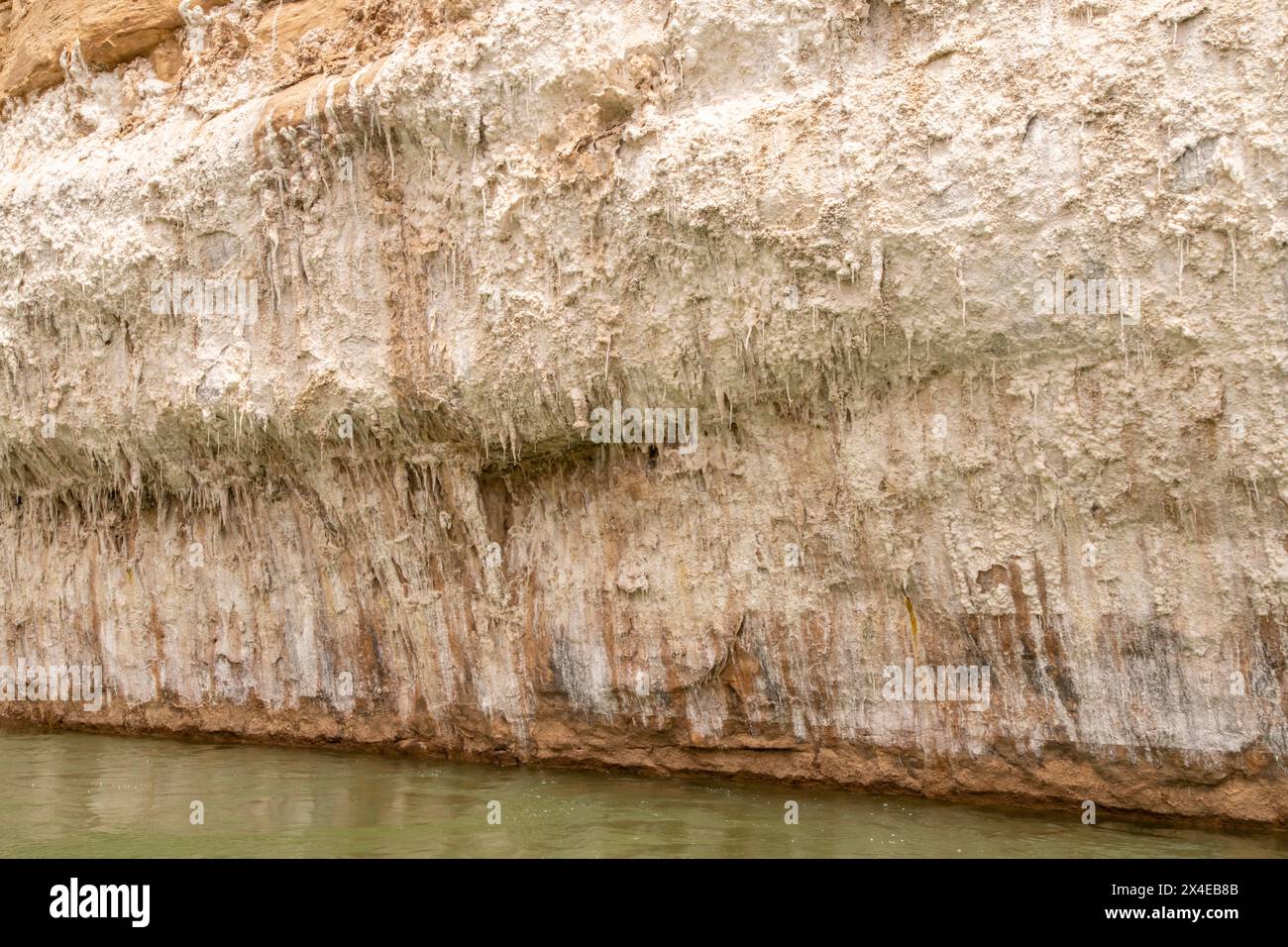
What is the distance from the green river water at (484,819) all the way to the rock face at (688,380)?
0.86ft

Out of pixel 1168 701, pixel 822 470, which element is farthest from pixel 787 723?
pixel 1168 701

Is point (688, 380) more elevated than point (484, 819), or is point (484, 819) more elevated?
point (688, 380)

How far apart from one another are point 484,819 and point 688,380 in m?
2.60

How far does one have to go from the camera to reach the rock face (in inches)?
225

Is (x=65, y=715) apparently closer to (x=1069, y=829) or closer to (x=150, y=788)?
(x=150, y=788)

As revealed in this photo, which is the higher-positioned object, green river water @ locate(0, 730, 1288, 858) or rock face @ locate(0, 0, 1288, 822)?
rock face @ locate(0, 0, 1288, 822)

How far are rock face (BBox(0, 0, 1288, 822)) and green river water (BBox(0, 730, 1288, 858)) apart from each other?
0.86 feet

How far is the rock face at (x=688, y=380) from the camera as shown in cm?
571

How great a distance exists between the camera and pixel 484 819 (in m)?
6.17

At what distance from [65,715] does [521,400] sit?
506 cm

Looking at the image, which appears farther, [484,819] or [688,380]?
[688,380]

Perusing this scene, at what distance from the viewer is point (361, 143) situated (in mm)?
7590

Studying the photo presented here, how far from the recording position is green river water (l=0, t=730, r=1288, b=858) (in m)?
5.54

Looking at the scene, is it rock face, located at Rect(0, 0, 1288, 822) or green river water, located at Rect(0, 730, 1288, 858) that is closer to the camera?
green river water, located at Rect(0, 730, 1288, 858)
